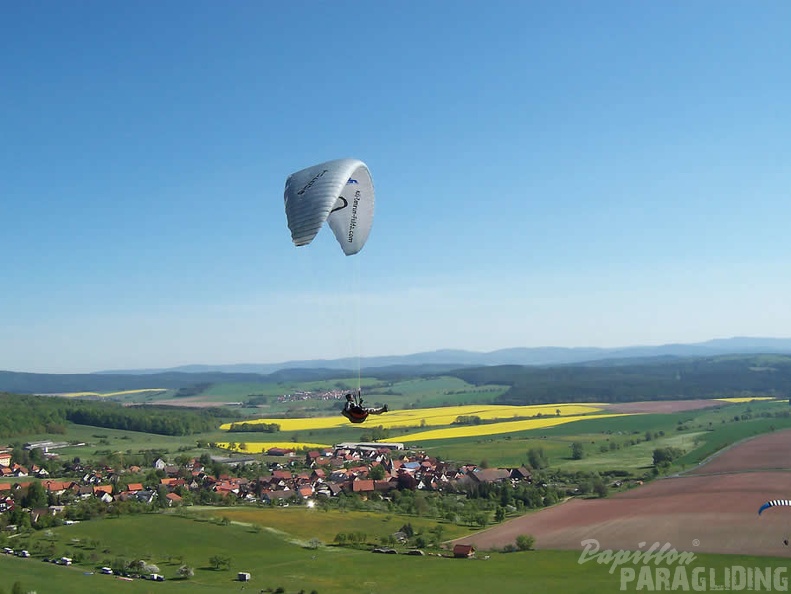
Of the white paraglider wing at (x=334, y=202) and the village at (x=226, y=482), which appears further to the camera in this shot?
the village at (x=226, y=482)

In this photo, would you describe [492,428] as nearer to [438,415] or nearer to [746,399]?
[438,415]

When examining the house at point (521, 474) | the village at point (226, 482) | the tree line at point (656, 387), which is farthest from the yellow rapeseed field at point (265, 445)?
the tree line at point (656, 387)

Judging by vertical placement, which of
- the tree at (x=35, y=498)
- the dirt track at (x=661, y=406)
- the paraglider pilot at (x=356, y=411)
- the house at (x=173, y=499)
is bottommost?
the dirt track at (x=661, y=406)

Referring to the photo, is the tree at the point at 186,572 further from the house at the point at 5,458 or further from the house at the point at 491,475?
the house at the point at 5,458

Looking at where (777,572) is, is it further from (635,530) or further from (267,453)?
(267,453)

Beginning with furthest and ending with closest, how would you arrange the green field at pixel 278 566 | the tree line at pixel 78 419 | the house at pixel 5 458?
the tree line at pixel 78 419 → the house at pixel 5 458 → the green field at pixel 278 566

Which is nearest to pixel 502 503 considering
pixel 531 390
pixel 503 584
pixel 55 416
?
pixel 503 584

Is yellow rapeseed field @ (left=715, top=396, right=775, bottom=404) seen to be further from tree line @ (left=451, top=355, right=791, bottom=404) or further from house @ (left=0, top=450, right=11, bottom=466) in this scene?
house @ (left=0, top=450, right=11, bottom=466)

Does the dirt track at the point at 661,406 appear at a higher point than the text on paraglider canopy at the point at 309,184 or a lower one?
lower
